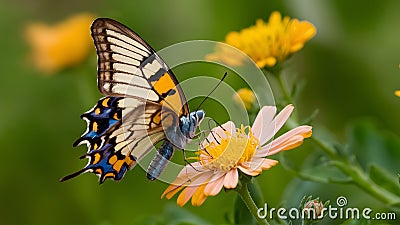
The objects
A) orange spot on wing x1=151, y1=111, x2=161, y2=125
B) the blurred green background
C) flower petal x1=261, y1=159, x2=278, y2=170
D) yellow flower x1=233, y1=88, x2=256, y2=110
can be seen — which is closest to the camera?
flower petal x1=261, y1=159, x2=278, y2=170

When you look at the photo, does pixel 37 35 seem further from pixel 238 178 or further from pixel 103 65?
pixel 238 178

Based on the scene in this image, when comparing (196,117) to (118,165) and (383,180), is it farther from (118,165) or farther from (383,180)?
(383,180)

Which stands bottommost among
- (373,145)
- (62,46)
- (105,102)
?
(373,145)

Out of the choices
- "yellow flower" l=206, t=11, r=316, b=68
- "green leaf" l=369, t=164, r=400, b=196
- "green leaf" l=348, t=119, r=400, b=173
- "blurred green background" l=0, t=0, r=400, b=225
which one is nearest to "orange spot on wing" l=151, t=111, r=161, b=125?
"yellow flower" l=206, t=11, r=316, b=68

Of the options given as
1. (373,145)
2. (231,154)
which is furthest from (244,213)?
(373,145)

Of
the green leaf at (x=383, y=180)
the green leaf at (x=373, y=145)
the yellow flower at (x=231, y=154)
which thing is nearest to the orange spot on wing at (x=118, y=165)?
the yellow flower at (x=231, y=154)

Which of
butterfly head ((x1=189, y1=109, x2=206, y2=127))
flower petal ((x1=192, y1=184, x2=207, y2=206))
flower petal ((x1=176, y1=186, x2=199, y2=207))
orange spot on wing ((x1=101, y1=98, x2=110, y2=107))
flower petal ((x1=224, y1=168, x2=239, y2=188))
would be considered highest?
orange spot on wing ((x1=101, y1=98, x2=110, y2=107))

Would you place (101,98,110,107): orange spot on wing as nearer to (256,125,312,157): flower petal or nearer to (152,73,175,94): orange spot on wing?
(152,73,175,94): orange spot on wing

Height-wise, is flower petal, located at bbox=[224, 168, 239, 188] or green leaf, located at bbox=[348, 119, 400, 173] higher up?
flower petal, located at bbox=[224, 168, 239, 188]
